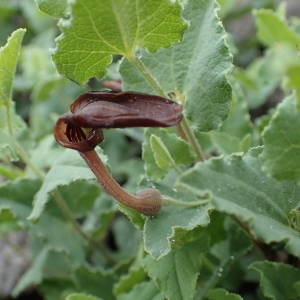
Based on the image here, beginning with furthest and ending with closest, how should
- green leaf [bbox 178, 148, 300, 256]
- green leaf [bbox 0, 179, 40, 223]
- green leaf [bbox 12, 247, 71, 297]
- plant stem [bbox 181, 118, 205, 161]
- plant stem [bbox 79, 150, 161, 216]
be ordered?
1. green leaf [bbox 12, 247, 71, 297]
2. green leaf [bbox 0, 179, 40, 223]
3. plant stem [bbox 181, 118, 205, 161]
4. plant stem [bbox 79, 150, 161, 216]
5. green leaf [bbox 178, 148, 300, 256]

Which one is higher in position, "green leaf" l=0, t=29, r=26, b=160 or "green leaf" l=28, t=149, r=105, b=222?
"green leaf" l=0, t=29, r=26, b=160

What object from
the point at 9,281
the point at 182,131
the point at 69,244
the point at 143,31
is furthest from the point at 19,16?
the point at 143,31

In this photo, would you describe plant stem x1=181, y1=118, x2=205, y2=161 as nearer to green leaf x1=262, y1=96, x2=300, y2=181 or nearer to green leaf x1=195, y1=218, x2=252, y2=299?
green leaf x1=195, y1=218, x2=252, y2=299

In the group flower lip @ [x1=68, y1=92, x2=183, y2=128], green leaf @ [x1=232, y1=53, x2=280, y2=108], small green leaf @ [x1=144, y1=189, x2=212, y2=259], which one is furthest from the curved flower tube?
green leaf @ [x1=232, y1=53, x2=280, y2=108]

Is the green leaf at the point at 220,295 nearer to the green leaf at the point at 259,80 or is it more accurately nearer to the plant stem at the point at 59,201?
the plant stem at the point at 59,201

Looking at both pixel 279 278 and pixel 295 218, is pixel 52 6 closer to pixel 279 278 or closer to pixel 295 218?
pixel 295 218

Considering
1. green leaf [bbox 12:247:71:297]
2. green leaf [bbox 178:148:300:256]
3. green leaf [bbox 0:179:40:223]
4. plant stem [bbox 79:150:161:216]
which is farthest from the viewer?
green leaf [bbox 12:247:71:297]

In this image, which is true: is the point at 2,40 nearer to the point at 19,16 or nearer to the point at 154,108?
the point at 19,16
